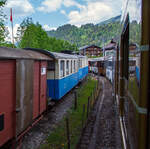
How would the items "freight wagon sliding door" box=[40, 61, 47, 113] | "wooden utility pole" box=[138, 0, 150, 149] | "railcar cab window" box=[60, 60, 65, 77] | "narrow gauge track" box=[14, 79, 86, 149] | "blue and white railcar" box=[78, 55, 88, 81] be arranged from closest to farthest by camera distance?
"wooden utility pole" box=[138, 0, 150, 149] < "narrow gauge track" box=[14, 79, 86, 149] < "freight wagon sliding door" box=[40, 61, 47, 113] < "railcar cab window" box=[60, 60, 65, 77] < "blue and white railcar" box=[78, 55, 88, 81]

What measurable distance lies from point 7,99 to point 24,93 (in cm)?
81

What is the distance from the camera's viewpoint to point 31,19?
28594 mm

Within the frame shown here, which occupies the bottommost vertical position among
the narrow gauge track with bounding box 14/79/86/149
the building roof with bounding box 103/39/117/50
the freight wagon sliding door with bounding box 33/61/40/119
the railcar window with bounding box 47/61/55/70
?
the narrow gauge track with bounding box 14/79/86/149

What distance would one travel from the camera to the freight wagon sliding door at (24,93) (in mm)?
4479

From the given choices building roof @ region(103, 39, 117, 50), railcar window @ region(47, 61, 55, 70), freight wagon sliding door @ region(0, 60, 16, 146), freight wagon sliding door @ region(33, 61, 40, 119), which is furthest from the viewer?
railcar window @ region(47, 61, 55, 70)

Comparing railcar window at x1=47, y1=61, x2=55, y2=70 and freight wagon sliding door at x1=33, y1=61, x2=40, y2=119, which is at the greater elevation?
railcar window at x1=47, y1=61, x2=55, y2=70

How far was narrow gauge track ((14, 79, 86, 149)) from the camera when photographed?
5137 millimetres

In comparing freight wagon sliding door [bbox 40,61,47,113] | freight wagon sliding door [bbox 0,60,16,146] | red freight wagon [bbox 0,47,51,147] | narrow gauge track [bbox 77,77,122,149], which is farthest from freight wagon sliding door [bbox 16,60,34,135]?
narrow gauge track [bbox 77,77,122,149]

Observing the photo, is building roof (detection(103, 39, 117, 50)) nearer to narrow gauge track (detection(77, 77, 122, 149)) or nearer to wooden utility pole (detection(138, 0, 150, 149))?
narrow gauge track (detection(77, 77, 122, 149))

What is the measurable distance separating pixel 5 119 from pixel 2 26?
13.5 meters

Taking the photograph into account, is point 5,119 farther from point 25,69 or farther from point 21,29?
point 21,29

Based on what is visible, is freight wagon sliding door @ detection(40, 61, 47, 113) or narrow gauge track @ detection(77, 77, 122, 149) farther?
freight wagon sliding door @ detection(40, 61, 47, 113)

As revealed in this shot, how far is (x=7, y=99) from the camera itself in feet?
13.3

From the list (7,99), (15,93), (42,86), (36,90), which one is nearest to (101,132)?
(36,90)
